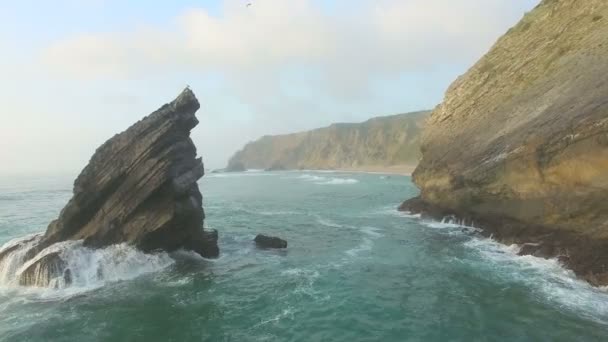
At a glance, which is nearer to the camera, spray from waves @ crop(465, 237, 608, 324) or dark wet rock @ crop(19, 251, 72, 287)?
spray from waves @ crop(465, 237, 608, 324)

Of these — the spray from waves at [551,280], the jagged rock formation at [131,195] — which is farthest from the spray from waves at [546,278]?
the jagged rock formation at [131,195]

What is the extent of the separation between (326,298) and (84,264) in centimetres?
1467

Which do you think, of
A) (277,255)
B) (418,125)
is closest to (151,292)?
(277,255)

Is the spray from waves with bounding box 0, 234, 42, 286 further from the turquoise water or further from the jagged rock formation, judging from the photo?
the turquoise water

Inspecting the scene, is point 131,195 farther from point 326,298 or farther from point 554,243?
point 554,243

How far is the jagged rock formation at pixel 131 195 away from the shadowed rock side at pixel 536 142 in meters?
22.2

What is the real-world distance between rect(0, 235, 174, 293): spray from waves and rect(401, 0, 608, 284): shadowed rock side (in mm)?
24098

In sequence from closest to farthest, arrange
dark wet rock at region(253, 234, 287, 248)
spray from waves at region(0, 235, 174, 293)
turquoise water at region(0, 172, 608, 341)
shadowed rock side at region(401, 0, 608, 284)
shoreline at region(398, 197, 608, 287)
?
1. turquoise water at region(0, 172, 608, 341)
2. shoreline at region(398, 197, 608, 287)
3. shadowed rock side at region(401, 0, 608, 284)
4. spray from waves at region(0, 235, 174, 293)
5. dark wet rock at region(253, 234, 287, 248)

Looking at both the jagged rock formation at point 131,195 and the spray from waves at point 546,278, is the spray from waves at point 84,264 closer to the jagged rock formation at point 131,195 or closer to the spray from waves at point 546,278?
the jagged rock formation at point 131,195

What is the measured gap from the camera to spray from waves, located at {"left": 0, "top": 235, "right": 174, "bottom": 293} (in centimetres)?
2392

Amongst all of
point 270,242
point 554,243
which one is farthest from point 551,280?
point 270,242

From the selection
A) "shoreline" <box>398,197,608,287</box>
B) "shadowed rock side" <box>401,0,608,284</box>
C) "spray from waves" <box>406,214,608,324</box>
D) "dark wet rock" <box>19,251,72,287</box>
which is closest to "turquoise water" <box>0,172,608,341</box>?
"spray from waves" <box>406,214,608,324</box>

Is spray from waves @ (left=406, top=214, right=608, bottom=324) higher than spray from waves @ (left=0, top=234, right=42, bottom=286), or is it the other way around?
spray from waves @ (left=0, top=234, right=42, bottom=286)

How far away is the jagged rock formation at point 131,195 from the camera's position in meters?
26.5
